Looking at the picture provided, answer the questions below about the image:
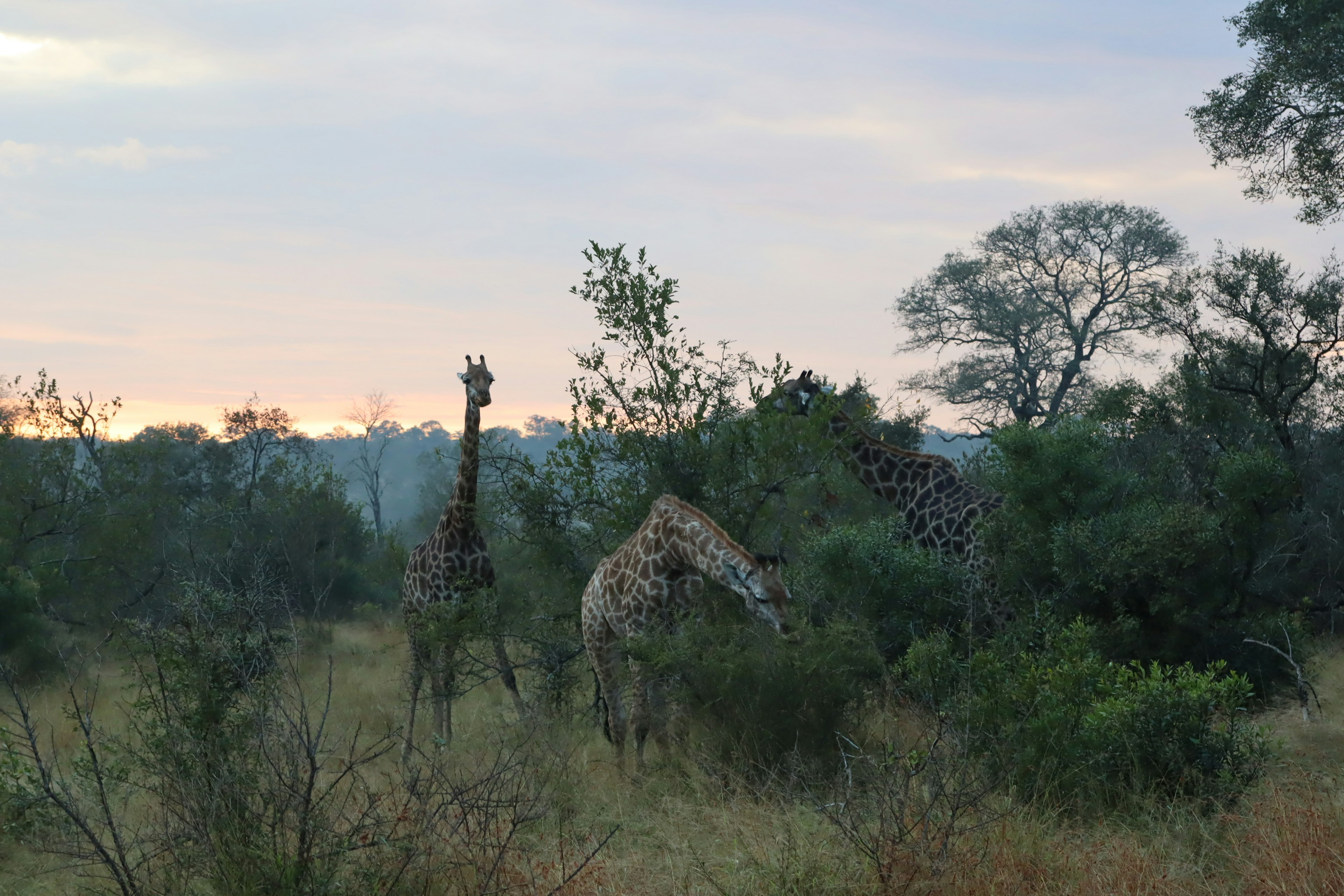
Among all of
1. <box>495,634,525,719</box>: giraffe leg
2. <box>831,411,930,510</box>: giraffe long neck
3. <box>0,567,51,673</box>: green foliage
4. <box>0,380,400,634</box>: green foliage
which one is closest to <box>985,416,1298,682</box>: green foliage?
<box>831,411,930,510</box>: giraffe long neck

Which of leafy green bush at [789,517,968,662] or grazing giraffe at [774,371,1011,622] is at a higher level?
grazing giraffe at [774,371,1011,622]

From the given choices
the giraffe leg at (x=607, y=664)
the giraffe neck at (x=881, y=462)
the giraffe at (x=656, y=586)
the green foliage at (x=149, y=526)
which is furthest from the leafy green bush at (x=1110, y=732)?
the green foliage at (x=149, y=526)

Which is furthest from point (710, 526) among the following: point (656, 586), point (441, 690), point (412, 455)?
point (412, 455)

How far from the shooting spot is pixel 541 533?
10.5m

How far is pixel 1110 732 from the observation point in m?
6.30

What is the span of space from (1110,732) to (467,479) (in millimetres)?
6934

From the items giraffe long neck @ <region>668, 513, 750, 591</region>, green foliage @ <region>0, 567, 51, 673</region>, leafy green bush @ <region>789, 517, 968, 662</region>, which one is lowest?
green foliage @ <region>0, 567, 51, 673</region>

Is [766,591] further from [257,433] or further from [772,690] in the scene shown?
[257,433]

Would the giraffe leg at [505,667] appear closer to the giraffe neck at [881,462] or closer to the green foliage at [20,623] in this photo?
the giraffe neck at [881,462]

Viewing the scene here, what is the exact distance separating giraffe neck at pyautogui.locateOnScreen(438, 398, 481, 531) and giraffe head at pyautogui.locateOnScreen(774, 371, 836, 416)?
2.99 m

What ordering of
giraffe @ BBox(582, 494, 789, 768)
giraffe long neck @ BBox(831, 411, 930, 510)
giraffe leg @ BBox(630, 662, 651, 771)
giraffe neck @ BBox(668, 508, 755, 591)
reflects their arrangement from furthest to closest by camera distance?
giraffe long neck @ BBox(831, 411, 930, 510) < giraffe leg @ BBox(630, 662, 651, 771) < giraffe neck @ BBox(668, 508, 755, 591) < giraffe @ BBox(582, 494, 789, 768)

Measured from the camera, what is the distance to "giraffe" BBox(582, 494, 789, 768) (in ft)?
→ 24.5

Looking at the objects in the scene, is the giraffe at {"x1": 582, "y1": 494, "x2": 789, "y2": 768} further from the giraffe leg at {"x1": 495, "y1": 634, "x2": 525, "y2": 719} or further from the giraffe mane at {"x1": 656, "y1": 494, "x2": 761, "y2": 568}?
the giraffe leg at {"x1": 495, "y1": 634, "x2": 525, "y2": 719}

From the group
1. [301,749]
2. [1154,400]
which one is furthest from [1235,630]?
[301,749]
